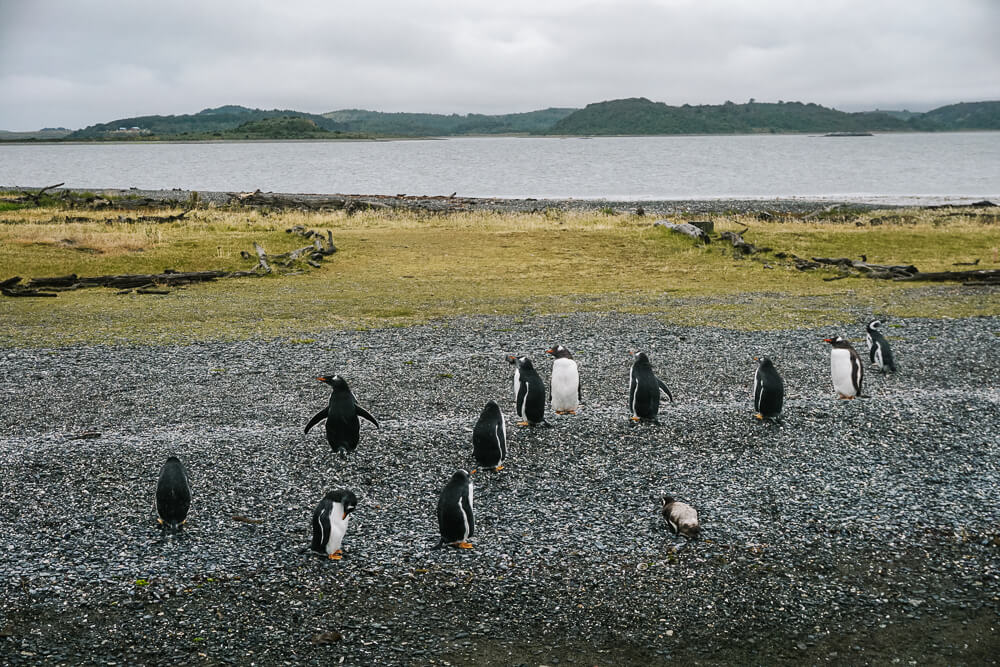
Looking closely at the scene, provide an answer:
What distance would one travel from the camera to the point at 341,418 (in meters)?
10.4

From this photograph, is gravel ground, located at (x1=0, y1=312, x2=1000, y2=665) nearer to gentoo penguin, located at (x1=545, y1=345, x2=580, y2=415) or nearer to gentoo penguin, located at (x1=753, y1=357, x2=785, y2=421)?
gentoo penguin, located at (x1=753, y1=357, x2=785, y2=421)

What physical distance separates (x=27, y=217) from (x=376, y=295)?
2480 cm

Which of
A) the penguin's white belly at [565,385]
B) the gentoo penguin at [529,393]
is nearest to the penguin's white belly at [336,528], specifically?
the gentoo penguin at [529,393]

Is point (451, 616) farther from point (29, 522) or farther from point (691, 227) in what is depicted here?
point (691, 227)

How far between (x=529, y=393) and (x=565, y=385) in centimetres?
86

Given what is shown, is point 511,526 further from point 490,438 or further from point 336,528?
point 336,528

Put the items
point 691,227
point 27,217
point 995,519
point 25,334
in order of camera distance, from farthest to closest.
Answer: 1. point 27,217
2. point 691,227
3. point 25,334
4. point 995,519

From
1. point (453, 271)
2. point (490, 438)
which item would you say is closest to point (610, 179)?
point (453, 271)

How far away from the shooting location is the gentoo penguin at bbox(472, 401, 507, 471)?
9.84 metres

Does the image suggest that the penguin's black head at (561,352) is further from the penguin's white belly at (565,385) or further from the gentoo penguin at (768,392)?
the gentoo penguin at (768,392)

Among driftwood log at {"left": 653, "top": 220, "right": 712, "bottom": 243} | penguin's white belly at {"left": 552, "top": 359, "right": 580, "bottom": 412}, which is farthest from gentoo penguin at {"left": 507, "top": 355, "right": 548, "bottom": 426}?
driftwood log at {"left": 653, "top": 220, "right": 712, "bottom": 243}

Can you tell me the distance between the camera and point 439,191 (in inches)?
3344

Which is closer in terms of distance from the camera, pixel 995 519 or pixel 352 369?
pixel 995 519

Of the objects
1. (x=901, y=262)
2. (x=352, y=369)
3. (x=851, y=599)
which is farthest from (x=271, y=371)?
(x=901, y=262)
